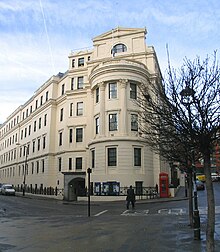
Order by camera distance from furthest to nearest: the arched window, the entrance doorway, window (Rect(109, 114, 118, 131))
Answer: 1. the arched window
2. the entrance doorway
3. window (Rect(109, 114, 118, 131))

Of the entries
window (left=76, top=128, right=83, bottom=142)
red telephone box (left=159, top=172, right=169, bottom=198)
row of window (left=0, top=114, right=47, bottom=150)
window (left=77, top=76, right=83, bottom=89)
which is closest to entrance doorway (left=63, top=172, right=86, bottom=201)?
window (left=76, top=128, right=83, bottom=142)

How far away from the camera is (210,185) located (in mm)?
7148

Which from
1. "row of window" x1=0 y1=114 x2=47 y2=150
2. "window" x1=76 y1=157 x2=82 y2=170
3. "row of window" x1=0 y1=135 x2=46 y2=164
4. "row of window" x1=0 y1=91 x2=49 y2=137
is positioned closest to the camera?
"window" x1=76 y1=157 x2=82 y2=170

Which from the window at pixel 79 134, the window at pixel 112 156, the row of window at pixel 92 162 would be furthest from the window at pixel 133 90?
the window at pixel 79 134

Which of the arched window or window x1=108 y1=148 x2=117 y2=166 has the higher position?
the arched window

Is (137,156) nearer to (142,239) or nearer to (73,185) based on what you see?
(73,185)

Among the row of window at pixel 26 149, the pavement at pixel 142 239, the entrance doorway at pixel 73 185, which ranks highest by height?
the row of window at pixel 26 149

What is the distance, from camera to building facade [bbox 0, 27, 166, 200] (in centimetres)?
3359

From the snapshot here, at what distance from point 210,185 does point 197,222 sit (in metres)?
3.33

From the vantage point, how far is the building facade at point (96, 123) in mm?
33594

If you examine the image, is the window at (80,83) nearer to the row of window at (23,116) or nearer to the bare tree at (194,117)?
the row of window at (23,116)

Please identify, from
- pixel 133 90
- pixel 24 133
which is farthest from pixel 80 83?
pixel 24 133

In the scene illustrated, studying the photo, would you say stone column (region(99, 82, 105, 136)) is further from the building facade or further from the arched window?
the arched window

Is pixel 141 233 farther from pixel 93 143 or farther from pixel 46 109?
pixel 46 109
